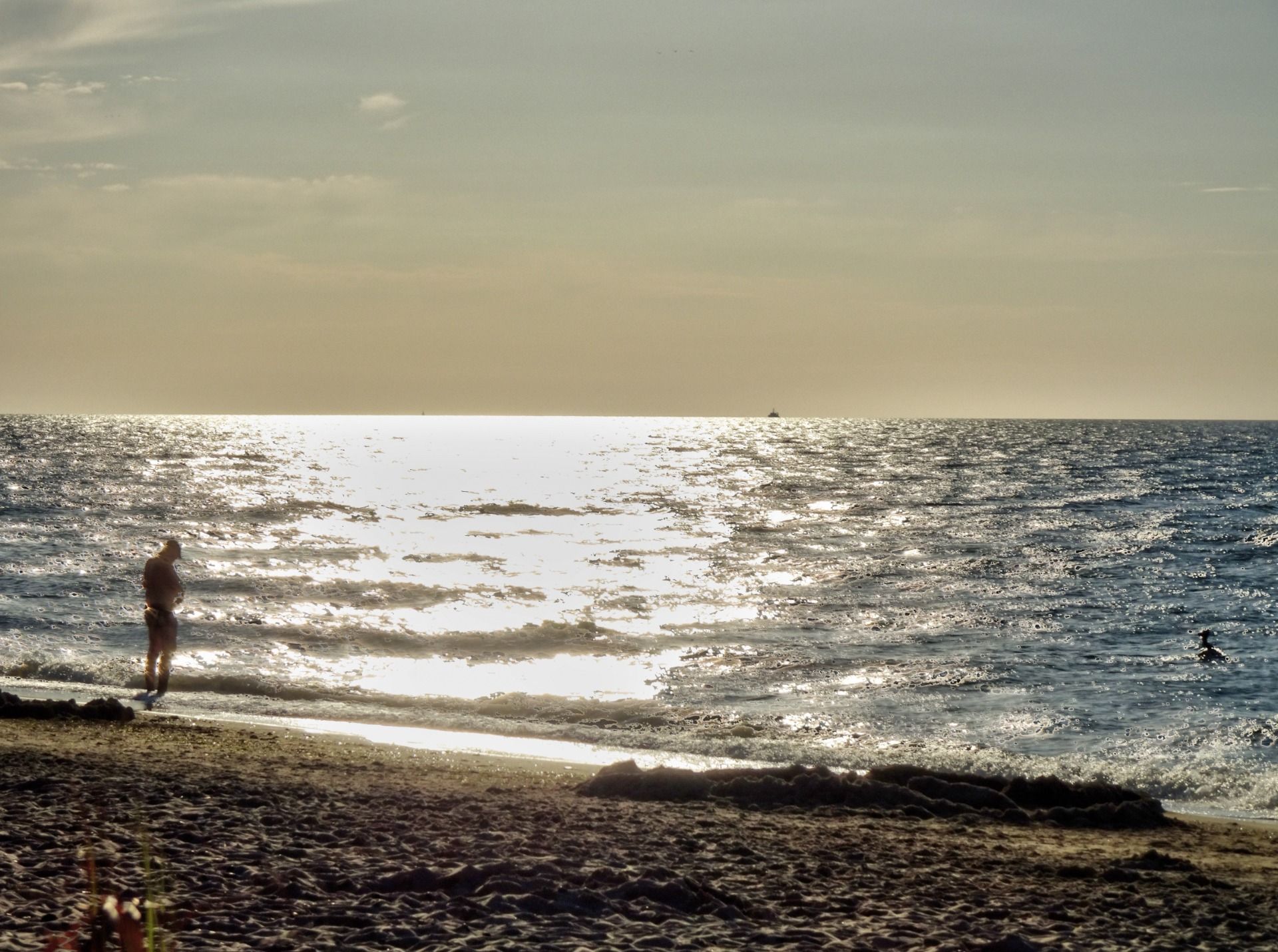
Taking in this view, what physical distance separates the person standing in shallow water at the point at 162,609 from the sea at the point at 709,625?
48 centimetres

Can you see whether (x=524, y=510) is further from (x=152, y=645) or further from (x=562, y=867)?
(x=562, y=867)

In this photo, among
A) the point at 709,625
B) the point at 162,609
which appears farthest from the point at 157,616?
the point at 709,625

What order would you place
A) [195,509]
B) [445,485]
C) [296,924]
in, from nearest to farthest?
1. [296,924]
2. [195,509]
3. [445,485]

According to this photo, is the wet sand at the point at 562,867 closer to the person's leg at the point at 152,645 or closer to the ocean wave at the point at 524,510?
the person's leg at the point at 152,645

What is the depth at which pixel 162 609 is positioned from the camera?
1662 cm

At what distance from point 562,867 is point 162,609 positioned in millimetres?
10674

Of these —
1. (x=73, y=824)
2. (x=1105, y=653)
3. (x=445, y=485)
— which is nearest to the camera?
(x=73, y=824)

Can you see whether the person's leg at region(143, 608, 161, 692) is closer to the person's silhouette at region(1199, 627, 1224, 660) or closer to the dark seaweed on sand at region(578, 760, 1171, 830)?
the dark seaweed on sand at region(578, 760, 1171, 830)

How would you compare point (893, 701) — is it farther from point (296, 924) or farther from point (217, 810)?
point (296, 924)

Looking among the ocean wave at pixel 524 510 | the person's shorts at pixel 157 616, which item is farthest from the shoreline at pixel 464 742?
the ocean wave at pixel 524 510

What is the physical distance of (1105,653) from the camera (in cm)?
2172

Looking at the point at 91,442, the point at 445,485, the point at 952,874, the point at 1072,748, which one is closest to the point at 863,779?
the point at 952,874

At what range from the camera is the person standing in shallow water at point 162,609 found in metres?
16.6

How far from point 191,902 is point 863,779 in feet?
21.9
